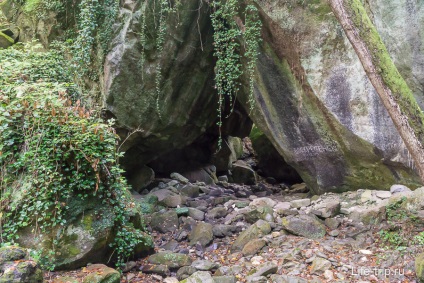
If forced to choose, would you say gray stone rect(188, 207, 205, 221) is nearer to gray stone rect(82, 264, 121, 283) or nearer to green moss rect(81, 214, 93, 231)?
green moss rect(81, 214, 93, 231)

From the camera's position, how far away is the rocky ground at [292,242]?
4.27 metres

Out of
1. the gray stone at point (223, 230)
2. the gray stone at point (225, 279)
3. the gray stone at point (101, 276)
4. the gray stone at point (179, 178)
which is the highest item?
the gray stone at point (179, 178)

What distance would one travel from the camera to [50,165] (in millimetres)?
4305

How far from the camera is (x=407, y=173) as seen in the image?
241 inches

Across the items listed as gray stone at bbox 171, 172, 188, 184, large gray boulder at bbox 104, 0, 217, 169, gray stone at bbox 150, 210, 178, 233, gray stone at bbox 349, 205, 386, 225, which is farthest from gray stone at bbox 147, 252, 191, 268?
gray stone at bbox 171, 172, 188, 184

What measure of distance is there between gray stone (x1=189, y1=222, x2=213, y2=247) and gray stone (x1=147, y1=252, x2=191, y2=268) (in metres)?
0.62

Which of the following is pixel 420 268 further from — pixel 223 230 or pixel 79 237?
pixel 79 237

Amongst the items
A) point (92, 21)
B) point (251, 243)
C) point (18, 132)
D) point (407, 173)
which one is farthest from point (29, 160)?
point (407, 173)

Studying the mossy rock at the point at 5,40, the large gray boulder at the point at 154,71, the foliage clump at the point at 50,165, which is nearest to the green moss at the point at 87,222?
the foliage clump at the point at 50,165

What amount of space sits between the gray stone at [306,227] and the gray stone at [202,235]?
3.72 feet

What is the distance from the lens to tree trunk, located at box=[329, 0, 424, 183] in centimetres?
370

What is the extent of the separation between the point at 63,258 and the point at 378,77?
3934 mm

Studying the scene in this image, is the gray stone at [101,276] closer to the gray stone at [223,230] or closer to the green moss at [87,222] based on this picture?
the green moss at [87,222]

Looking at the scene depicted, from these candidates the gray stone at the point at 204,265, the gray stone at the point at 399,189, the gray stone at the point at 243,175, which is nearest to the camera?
the gray stone at the point at 204,265
